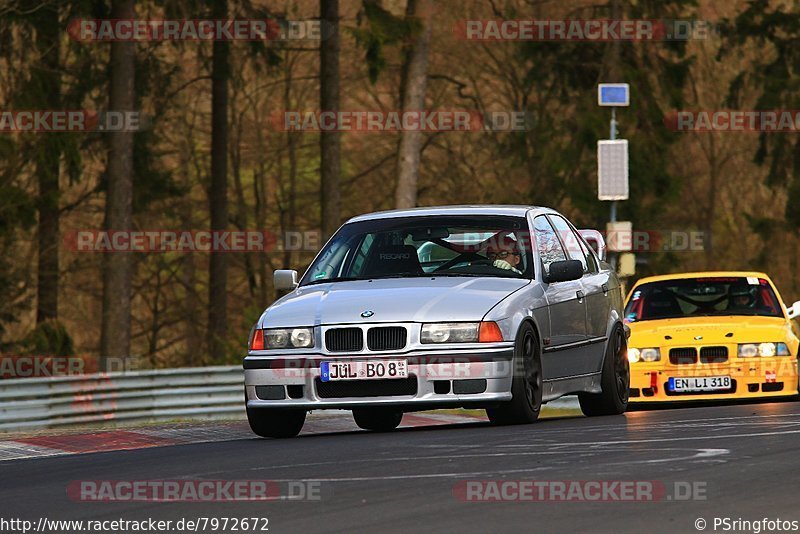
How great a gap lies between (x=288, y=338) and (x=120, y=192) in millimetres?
19240

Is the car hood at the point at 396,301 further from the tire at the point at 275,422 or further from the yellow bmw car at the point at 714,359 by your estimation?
the yellow bmw car at the point at 714,359

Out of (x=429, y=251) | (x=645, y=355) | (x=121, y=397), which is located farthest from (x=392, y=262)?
(x=121, y=397)

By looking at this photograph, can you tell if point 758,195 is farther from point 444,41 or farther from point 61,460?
point 61,460

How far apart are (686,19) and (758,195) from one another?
7638 millimetres

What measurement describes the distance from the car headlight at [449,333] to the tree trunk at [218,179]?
26.7m

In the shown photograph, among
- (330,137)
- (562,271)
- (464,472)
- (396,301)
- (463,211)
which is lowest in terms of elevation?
(464,472)

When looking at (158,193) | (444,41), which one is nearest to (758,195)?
(444,41)

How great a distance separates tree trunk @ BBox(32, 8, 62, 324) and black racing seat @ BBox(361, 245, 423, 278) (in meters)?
18.9

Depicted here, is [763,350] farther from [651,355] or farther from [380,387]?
[380,387]

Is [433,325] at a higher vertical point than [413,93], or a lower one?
lower

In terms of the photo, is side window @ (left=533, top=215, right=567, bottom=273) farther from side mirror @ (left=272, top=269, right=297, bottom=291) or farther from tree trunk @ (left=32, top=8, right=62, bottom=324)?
tree trunk @ (left=32, top=8, right=62, bottom=324)

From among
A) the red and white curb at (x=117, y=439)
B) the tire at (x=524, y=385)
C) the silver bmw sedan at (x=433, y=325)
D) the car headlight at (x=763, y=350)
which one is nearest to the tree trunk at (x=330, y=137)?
the car headlight at (x=763, y=350)

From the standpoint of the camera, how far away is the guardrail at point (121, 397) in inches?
811

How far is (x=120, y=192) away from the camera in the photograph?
102ft
